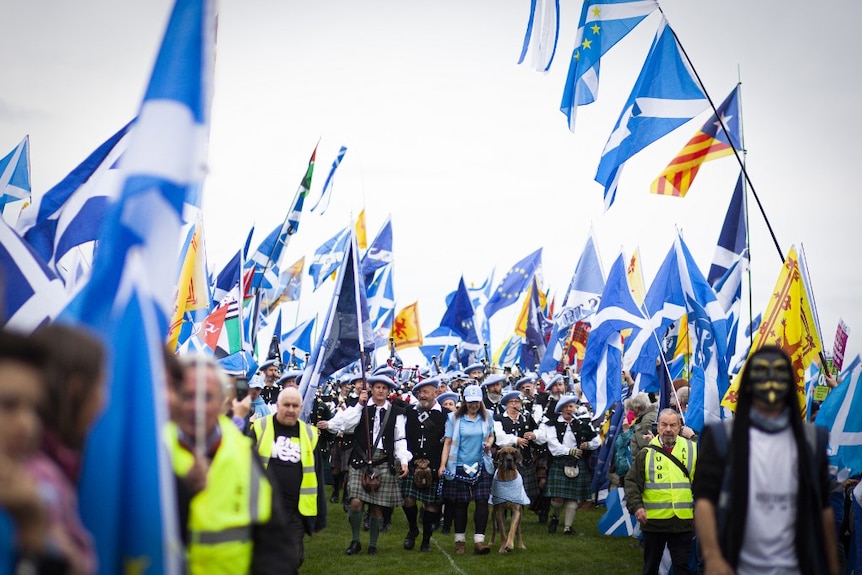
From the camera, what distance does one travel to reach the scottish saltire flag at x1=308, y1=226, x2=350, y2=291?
28453mm

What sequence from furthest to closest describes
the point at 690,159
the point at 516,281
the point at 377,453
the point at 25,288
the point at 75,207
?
the point at 516,281 < the point at 377,453 < the point at 690,159 < the point at 75,207 < the point at 25,288

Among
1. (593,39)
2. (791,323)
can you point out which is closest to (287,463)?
(791,323)

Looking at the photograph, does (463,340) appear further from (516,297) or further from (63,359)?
(63,359)

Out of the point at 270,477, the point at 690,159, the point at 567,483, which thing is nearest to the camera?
the point at 270,477

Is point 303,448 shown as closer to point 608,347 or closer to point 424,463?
point 424,463

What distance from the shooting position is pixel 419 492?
1363 cm

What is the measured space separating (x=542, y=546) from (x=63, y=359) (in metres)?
12.0

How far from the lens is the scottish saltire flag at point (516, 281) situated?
3117 cm

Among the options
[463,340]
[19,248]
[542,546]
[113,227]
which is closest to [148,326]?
[113,227]

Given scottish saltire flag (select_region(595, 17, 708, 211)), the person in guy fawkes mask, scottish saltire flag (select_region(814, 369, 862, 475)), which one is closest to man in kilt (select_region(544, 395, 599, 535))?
scottish saltire flag (select_region(595, 17, 708, 211))

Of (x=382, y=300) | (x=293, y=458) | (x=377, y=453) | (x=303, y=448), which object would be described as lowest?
(x=377, y=453)

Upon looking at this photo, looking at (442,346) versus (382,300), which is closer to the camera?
(382,300)

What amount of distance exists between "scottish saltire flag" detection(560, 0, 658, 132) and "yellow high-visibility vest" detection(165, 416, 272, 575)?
939 cm

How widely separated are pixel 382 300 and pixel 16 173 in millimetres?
17283
